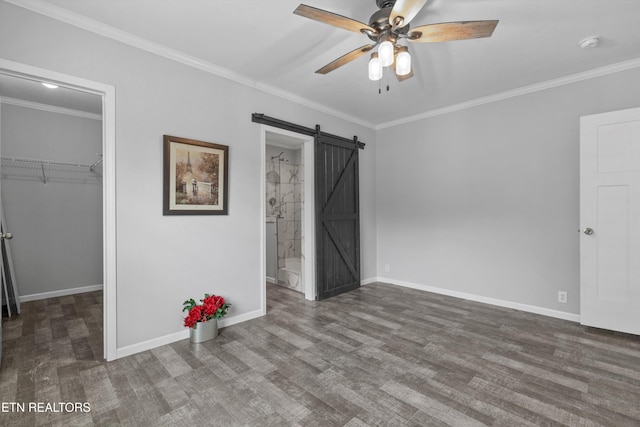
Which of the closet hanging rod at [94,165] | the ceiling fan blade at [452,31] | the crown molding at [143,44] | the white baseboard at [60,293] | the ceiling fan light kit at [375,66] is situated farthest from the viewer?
the closet hanging rod at [94,165]

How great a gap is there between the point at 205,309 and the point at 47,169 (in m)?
3.35

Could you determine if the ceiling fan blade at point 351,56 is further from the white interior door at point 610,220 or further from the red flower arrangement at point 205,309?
the white interior door at point 610,220

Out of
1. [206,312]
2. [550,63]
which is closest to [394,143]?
[550,63]

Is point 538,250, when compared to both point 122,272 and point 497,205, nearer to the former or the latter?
point 497,205

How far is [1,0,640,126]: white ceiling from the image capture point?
216cm

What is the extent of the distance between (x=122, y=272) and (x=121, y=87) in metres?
1.55

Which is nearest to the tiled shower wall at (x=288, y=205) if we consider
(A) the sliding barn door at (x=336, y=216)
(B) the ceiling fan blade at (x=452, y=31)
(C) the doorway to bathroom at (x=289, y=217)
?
(C) the doorway to bathroom at (x=289, y=217)

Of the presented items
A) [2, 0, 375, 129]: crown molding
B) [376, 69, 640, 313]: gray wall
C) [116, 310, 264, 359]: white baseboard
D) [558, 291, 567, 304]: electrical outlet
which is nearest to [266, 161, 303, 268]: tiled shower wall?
[376, 69, 640, 313]: gray wall

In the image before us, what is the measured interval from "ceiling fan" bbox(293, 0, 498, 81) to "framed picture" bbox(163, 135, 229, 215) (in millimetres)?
1686

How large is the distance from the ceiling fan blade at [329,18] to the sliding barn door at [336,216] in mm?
2225

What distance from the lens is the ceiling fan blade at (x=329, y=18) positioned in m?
1.67

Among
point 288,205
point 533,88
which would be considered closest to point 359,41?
point 533,88

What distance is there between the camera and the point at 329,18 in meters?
1.78

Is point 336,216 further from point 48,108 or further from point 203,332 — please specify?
point 48,108
